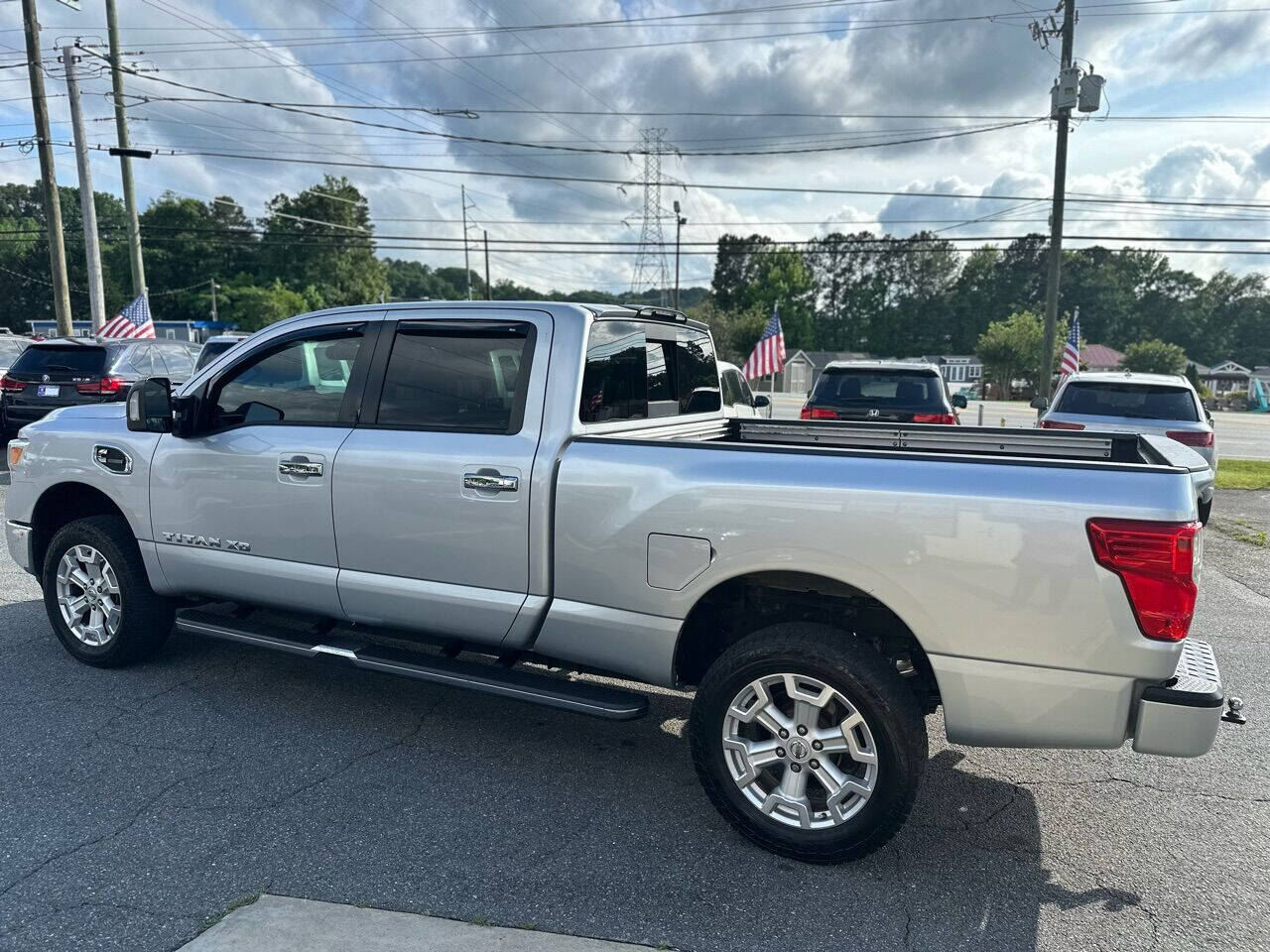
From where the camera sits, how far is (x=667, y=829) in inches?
127

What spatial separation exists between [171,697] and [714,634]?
114 inches

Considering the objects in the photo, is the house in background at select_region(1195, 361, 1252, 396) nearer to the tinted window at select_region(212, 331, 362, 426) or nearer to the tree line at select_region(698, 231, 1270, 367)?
the tree line at select_region(698, 231, 1270, 367)

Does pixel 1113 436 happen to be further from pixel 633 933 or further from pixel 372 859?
pixel 372 859

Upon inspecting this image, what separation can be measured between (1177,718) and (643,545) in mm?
1820

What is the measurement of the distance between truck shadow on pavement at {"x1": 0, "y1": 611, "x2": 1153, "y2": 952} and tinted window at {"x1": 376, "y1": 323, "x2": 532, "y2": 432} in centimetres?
153

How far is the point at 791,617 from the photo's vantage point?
10.9 feet

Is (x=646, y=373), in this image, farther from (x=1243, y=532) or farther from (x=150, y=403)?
(x=1243, y=532)

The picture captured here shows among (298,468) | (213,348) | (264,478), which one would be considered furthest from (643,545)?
(213,348)

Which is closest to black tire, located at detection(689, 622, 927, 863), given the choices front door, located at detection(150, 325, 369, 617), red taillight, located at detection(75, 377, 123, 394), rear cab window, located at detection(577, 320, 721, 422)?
rear cab window, located at detection(577, 320, 721, 422)

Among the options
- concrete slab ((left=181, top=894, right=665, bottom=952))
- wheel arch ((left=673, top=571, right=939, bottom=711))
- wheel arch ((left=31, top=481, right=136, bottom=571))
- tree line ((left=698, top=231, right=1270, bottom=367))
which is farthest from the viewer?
tree line ((left=698, top=231, right=1270, bottom=367))

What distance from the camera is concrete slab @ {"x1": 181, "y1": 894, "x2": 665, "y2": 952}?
2.47 m

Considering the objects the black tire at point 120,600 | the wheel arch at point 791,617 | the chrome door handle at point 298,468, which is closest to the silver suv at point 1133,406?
the wheel arch at point 791,617

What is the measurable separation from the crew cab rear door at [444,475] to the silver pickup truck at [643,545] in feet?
0.05

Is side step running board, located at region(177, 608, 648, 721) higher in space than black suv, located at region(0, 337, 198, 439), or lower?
lower
